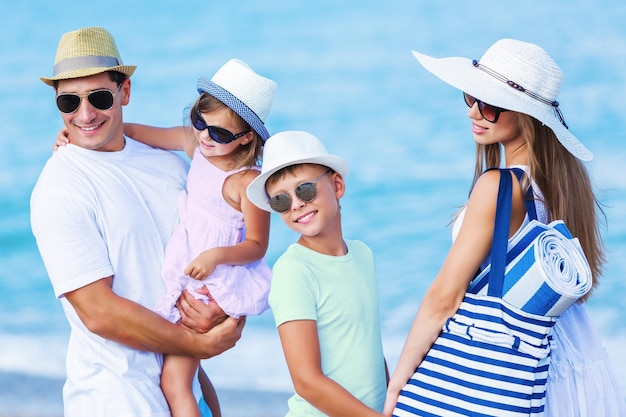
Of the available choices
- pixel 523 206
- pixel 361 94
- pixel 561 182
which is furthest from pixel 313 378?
pixel 361 94

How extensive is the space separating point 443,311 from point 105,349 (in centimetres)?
114

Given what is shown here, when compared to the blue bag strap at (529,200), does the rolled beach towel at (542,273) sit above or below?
below

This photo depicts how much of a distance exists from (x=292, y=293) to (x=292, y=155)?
0.38 metres

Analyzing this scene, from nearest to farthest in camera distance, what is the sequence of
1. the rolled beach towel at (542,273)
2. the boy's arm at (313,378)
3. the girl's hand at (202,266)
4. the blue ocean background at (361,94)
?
the rolled beach towel at (542,273), the boy's arm at (313,378), the girl's hand at (202,266), the blue ocean background at (361,94)

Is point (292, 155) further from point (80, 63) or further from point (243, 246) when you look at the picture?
point (80, 63)

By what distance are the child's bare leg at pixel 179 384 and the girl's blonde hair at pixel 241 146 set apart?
0.67 metres

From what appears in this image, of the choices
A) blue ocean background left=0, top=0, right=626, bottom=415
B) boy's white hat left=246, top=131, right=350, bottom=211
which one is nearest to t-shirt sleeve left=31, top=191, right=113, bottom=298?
boy's white hat left=246, top=131, right=350, bottom=211

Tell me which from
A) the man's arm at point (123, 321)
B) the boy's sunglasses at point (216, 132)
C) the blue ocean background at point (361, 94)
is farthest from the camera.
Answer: the blue ocean background at point (361, 94)

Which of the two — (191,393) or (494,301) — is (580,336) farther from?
(191,393)

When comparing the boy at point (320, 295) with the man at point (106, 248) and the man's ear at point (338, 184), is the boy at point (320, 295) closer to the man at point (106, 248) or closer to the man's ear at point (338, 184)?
the man's ear at point (338, 184)

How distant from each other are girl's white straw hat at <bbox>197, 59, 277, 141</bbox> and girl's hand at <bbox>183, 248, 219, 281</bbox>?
1.48 feet

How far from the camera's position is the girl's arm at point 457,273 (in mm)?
2531

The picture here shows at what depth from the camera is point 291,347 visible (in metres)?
2.60

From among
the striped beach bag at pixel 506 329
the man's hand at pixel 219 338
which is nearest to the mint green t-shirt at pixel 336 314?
the striped beach bag at pixel 506 329
